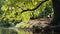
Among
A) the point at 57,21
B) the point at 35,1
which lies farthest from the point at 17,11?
the point at 57,21

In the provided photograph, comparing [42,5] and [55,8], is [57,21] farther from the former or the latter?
[42,5]

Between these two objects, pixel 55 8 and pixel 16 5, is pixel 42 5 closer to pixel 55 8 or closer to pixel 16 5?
pixel 16 5

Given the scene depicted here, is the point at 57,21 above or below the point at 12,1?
below

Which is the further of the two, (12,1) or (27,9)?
(27,9)

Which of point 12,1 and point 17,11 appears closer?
point 12,1

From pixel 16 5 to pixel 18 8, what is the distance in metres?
0.32

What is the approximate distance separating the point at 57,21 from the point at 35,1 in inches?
104

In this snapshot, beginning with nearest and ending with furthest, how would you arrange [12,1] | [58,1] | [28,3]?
1. [58,1]
2. [12,1]
3. [28,3]

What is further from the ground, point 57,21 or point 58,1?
point 58,1

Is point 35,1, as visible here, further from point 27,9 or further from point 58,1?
point 58,1

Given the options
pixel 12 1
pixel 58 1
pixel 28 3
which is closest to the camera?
pixel 58 1

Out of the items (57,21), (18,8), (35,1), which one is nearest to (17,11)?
(18,8)

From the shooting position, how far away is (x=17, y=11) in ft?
45.4

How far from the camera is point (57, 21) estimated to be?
38.3 ft
